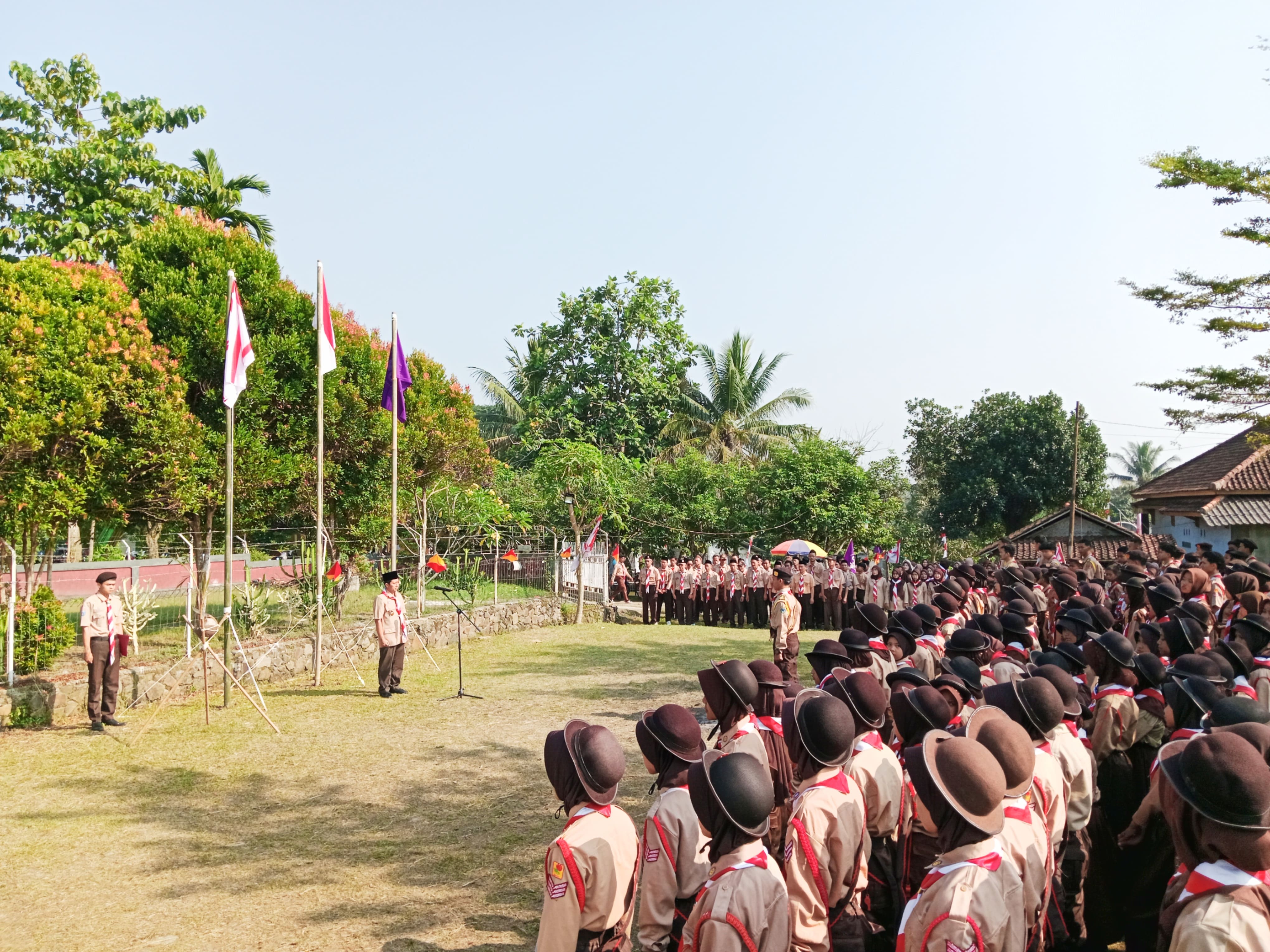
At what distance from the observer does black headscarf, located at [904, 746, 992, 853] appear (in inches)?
113

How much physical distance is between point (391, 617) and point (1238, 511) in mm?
22391

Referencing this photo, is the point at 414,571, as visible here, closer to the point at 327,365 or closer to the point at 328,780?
the point at 327,365

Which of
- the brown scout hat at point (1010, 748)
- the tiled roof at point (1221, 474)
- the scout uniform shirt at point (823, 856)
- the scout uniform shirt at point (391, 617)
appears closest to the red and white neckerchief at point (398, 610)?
the scout uniform shirt at point (391, 617)

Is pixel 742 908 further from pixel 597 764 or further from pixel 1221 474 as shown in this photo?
pixel 1221 474

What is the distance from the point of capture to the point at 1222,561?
12.2 metres

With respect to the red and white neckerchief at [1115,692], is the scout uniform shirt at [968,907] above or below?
below

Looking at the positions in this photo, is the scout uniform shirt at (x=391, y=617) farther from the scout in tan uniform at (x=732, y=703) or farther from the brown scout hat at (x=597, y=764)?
the brown scout hat at (x=597, y=764)

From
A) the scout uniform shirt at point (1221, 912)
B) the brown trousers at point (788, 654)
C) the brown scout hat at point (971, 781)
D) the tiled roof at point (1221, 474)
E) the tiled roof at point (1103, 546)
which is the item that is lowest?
the brown trousers at point (788, 654)

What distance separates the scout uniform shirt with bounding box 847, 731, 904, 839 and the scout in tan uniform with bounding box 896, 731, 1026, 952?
4.54ft

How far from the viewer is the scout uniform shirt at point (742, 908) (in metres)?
2.81

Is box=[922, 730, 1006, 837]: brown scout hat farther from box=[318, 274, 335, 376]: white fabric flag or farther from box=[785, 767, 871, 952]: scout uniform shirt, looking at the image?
box=[318, 274, 335, 376]: white fabric flag

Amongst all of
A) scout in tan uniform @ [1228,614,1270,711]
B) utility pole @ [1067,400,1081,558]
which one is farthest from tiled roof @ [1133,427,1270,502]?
scout in tan uniform @ [1228,614,1270,711]

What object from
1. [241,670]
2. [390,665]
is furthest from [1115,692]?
[241,670]

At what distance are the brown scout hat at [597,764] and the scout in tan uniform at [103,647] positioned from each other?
8.51m
